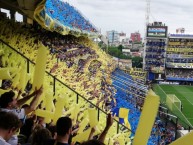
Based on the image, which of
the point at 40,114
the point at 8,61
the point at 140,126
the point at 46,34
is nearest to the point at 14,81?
the point at 40,114

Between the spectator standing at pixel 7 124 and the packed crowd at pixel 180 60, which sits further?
the packed crowd at pixel 180 60

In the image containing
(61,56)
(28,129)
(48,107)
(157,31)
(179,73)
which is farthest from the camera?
(179,73)

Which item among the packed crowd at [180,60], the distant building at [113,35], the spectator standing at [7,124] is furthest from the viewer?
the distant building at [113,35]

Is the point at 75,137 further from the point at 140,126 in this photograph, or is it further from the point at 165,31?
the point at 165,31

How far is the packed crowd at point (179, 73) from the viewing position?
44500mm

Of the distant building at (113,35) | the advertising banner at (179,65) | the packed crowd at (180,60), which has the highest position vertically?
the distant building at (113,35)

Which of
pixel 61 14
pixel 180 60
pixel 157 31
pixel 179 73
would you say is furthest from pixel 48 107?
pixel 179 73

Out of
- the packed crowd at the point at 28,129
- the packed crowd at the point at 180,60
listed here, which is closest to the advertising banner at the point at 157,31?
the packed crowd at the point at 180,60

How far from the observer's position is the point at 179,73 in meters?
45.0

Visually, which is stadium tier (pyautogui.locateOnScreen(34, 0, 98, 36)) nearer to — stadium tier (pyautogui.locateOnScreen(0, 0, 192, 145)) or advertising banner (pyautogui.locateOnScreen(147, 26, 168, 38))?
stadium tier (pyautogui.locateOnScreen(0, 0, 192, 145))

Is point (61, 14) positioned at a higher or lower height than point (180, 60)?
higher

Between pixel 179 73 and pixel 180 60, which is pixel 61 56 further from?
pixel 179 73

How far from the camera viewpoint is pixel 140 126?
2.41 m

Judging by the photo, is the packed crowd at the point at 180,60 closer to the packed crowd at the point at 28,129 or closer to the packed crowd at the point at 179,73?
the packed crowd at the point at 179,73
